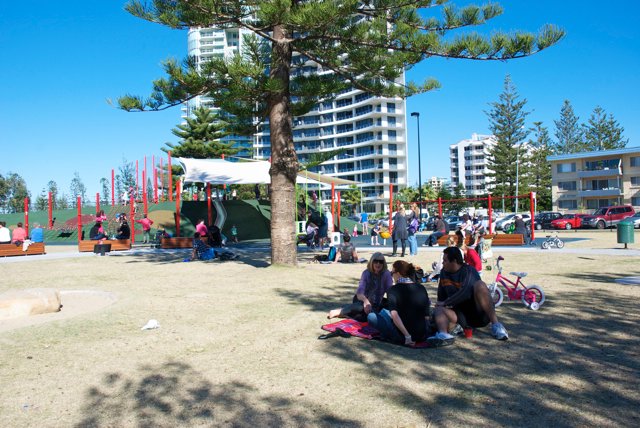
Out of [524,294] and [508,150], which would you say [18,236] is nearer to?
[524,294]

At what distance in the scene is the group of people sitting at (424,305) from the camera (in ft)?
16.7

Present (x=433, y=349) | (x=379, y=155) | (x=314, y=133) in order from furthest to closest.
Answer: (x=314, y=133) < (x=379, y=155) < (x=433, y=349)

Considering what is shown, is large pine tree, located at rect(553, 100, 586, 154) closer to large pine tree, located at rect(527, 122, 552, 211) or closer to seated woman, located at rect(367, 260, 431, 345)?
large pine tree, located at rect(527, 122, 552, 211)

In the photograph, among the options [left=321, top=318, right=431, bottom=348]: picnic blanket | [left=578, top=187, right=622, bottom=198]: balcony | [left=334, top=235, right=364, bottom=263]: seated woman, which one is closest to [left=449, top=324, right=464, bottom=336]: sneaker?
[left=321, top=318, right=431, bottom=348]: picnic blanket

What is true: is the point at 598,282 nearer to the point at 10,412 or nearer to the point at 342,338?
the point at 342,338

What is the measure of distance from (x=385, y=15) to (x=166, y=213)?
16583 millimetres

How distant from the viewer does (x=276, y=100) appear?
11969 millimetres

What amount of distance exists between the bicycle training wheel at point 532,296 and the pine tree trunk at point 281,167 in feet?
19.4

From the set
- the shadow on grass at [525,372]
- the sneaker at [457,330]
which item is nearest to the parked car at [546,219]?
the shadow on grass at [525,372]

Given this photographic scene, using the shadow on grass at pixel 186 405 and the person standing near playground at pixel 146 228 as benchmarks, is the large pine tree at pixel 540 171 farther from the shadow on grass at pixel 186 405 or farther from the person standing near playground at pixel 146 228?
the shadow on grass at pixel 186 405

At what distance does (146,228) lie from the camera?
21.8m

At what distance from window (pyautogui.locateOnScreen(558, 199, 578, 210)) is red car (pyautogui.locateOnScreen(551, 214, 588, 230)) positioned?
22.2 metres

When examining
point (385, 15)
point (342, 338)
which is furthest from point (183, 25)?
point (342, 338)

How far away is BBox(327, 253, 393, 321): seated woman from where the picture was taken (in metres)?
5.88
